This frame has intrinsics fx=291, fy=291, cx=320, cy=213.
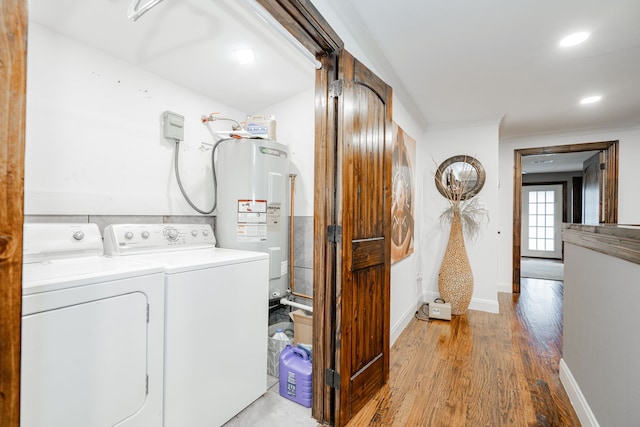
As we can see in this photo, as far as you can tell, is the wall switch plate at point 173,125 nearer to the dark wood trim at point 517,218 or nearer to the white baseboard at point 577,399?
the white baseboard at point 577,399

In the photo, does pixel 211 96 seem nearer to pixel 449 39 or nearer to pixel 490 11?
pixel 449 39

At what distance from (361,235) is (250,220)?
905mm

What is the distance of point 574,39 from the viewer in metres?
2.04

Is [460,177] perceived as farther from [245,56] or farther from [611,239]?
[245,56]

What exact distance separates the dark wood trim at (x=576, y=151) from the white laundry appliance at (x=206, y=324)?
4160 mm

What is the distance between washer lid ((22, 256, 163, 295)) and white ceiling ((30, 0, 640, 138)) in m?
1.31

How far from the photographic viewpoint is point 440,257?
390 centimetres

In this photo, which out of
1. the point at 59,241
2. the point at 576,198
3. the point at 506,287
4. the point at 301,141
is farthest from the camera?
the point at 576,198

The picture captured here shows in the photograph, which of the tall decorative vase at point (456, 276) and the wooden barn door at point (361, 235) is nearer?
the wooden barn door at point (361, 235)

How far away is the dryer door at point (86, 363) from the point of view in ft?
3.09

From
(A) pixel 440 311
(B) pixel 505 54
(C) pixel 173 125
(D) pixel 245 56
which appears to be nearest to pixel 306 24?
(D) pixel 245 56

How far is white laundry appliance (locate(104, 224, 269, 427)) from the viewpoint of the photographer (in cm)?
137

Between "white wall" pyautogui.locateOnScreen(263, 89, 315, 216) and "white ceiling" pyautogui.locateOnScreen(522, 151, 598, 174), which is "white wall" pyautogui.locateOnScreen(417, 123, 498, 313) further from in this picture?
"white ceiling" pyautogui.locateOnScreen(522, 151, 598, 174)

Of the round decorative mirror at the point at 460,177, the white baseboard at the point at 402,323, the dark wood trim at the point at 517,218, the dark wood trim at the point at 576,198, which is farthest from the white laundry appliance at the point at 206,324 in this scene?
the dark wood trim at the point at 576,198
